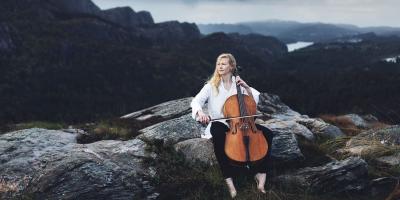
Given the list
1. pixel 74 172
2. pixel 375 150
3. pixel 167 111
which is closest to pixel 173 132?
pixel 74 172

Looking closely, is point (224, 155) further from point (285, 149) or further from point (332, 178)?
point (332, 178)

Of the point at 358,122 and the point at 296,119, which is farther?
the point at 358,122

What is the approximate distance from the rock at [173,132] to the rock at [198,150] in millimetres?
658

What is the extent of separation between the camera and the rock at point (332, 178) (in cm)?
970

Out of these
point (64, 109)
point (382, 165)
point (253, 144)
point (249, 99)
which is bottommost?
point (64, 109)

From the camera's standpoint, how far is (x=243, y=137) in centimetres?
878

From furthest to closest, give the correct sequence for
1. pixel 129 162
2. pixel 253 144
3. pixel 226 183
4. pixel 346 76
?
pixel 346 76
pixel 129 162
pixel 226 183
pixel 253 144

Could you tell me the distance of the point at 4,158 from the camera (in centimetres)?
1047

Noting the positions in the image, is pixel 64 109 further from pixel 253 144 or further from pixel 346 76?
pixel 253 144

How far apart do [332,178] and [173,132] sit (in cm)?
456

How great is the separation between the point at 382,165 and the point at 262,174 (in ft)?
12.0

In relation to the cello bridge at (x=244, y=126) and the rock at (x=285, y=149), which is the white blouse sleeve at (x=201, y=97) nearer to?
the cello bridge at (x=244, y=126)

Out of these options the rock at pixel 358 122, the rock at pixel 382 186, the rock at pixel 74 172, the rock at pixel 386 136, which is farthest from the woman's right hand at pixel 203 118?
the rock at pixel 358 122

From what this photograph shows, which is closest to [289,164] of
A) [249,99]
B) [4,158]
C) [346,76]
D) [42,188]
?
[249,99]
